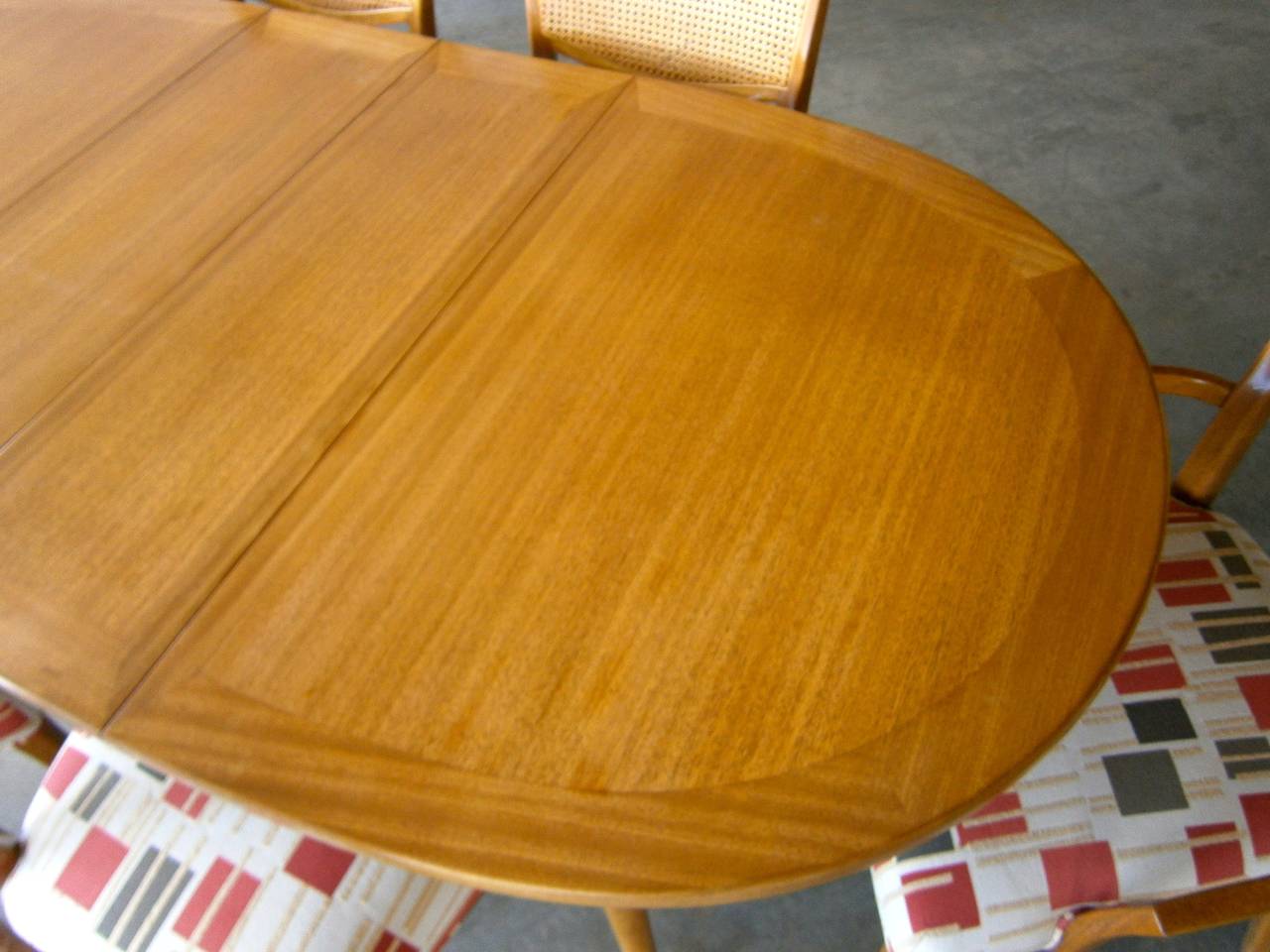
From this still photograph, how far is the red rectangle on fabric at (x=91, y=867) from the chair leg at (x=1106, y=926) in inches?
33.9

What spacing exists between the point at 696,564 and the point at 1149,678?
1.67ft

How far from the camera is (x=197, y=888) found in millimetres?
860

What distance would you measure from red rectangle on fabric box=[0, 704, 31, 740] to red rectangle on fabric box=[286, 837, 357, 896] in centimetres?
31

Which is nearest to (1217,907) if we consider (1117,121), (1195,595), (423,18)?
(1195,595)

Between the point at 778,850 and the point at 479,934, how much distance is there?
2.46 ft

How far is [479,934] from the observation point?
1.23 m

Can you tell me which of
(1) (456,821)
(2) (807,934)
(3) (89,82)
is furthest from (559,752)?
(3) (89,82)

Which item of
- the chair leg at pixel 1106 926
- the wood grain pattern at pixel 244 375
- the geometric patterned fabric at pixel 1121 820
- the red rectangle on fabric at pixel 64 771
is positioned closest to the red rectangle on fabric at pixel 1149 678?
the geometric patterned fabric at pixel 1121 820

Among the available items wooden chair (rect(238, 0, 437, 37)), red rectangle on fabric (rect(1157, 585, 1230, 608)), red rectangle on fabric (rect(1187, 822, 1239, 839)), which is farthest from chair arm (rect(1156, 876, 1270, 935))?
wooden chair (rect(238, 0, 437, 37))

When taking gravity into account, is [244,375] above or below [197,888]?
above

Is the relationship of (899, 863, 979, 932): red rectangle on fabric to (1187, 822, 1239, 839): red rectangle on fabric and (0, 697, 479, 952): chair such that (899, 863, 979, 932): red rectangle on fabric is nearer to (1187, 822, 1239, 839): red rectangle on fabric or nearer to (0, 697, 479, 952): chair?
(1187, 822, 1239, 839): red rectangle on fabric

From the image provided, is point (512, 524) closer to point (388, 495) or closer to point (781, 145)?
point (388, 495)

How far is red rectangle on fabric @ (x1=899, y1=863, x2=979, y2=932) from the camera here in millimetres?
840

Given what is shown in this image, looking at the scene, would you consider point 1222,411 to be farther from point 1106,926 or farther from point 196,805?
point 196,805
